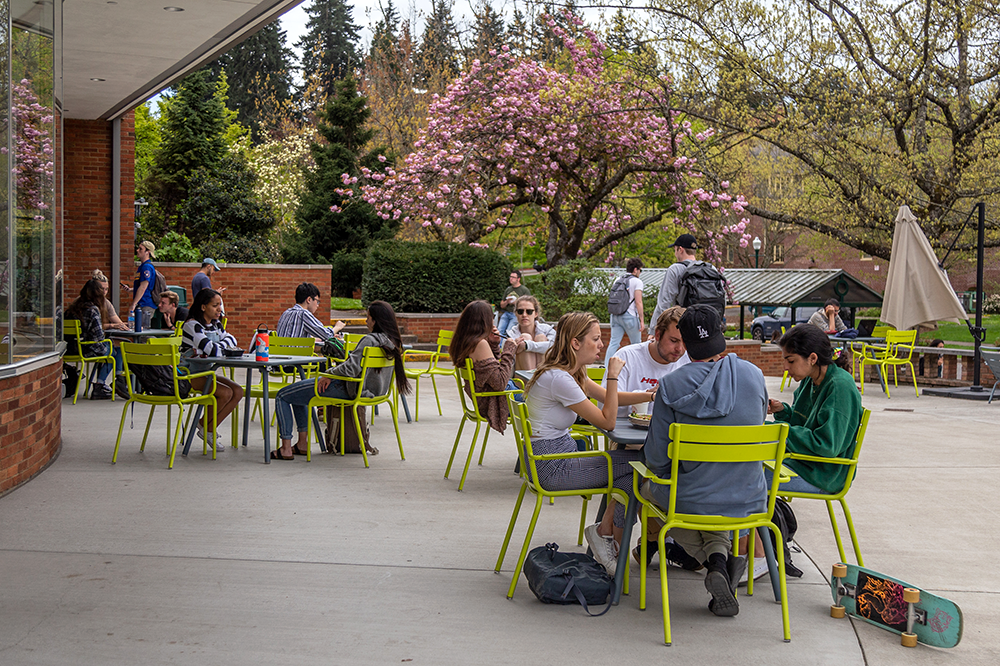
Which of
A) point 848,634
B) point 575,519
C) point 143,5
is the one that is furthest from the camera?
point 143,5

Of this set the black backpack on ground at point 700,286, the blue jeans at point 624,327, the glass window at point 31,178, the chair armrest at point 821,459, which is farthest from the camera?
the blue jeans at point 624,327

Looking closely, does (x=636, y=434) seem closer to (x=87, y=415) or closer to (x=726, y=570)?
(x=726, y=570)

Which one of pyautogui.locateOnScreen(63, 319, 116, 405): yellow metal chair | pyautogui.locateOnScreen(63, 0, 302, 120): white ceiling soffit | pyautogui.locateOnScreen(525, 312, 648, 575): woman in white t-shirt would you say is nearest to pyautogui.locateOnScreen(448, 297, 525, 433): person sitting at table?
pyautogui.locateOnScreen(525, 312, 648, 575): woman in white t-shirt

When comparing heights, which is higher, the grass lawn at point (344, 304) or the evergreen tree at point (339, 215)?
the evergreen tree at point (339, 215)

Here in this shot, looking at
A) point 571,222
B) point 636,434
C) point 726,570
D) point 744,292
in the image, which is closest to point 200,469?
point 636,434

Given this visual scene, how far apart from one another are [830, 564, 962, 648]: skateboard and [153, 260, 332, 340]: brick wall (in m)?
14.1

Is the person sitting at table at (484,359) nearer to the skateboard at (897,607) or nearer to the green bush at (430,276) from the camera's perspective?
the skateboard at (897,607)

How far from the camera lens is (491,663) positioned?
357 centimetres

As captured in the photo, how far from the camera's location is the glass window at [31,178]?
672 cm

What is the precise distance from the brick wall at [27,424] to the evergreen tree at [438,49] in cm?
2540

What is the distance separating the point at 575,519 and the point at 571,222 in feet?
49.9

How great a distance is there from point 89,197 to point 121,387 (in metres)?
5.96

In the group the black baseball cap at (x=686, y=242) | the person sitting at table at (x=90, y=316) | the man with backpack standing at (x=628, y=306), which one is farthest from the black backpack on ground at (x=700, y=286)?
the person sitting at table at (x=90, y=316)

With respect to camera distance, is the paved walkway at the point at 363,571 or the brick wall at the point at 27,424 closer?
the paved walkway at the point at 363,571
